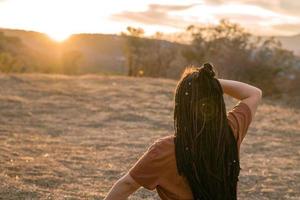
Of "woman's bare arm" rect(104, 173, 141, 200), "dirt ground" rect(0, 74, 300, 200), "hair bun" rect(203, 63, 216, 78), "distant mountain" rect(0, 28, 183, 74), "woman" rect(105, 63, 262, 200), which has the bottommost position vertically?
"distant mountain" rect(0, 28, 183, 74)

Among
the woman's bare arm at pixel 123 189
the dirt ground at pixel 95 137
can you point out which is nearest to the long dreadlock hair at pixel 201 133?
the woman's bare arm at pixel 123 189

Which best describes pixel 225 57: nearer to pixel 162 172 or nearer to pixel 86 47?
pixel 162 172

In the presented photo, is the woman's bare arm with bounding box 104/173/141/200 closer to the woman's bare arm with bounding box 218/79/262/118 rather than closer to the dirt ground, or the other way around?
the woman's bare arm with bounding box 218/79/262/118

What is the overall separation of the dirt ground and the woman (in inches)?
141

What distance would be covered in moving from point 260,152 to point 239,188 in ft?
8.58

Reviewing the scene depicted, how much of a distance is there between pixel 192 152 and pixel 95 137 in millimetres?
7872

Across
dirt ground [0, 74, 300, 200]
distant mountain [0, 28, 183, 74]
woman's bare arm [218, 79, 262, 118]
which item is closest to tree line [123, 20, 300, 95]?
dirt ground [0, 74, 300, 200]

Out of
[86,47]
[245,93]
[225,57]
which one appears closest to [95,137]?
[245,93]

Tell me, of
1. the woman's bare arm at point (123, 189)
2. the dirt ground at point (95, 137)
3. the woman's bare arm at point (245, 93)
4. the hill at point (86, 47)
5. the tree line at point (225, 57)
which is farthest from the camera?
the hill at point (86, 47)

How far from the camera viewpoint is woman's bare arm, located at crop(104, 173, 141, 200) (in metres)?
3.02

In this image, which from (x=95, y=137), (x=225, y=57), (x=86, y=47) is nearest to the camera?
(x=95, y=137)

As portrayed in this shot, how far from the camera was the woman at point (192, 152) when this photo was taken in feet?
9.99

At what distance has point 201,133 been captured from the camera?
120 inches

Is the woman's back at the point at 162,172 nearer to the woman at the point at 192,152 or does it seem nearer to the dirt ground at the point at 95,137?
the woman at the point at 192,152
